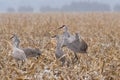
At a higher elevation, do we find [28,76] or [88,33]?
[28,76]

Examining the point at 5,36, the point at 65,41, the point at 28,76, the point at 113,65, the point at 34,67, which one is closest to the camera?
the point at 28,76

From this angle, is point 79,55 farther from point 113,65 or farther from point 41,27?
point 41,27

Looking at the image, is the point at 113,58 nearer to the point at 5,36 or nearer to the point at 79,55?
the point at 79,55

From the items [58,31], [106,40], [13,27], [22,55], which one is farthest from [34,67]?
[13,27]

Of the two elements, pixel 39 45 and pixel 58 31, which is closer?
pixel 39 45

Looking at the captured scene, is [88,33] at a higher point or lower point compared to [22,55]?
lower

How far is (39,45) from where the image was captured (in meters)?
11.1

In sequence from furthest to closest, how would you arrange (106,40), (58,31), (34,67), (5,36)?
(58,31) < (5,36) < (106,40) < (34,67)

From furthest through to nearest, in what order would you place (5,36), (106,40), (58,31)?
(58,31) < (5,36) < (106,40)

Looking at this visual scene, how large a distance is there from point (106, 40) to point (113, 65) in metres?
4.99

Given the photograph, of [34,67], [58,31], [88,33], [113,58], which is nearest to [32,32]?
[58,31]

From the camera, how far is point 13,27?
1680cm

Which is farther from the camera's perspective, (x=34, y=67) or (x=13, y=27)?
(x=13, y=27)

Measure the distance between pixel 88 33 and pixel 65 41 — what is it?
6.36 m
